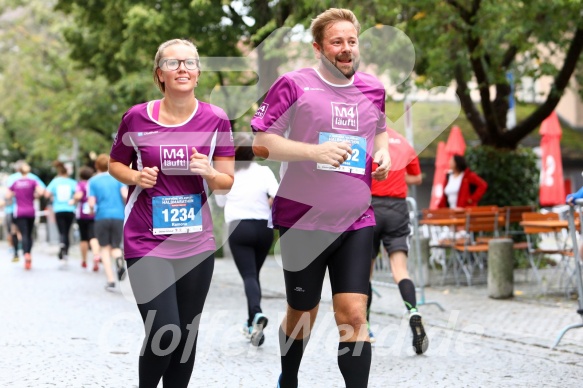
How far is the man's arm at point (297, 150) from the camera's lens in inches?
180

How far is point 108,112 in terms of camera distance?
29.5 meters

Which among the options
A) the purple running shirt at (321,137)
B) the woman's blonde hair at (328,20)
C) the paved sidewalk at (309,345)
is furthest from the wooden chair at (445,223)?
the woman's blonde hair at (328,20)

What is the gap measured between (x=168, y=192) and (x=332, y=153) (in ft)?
2.74

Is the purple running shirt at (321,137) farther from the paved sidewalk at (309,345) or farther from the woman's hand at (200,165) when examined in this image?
the paved sidewalk at (309,345)

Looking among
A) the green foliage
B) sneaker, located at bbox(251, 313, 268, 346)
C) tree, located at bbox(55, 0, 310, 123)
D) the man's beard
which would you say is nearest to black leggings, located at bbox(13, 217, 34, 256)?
tree, located at bbox(55, 0, 310, 123)

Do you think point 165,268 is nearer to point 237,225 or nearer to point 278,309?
point 237,225

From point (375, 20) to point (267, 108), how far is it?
955cm

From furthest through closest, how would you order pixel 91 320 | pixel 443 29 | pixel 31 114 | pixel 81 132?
1. pixel 31 114
2. pixel 81 132
3. pixel 443 29
4. pixel 91 320

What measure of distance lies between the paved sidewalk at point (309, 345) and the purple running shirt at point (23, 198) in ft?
18.1

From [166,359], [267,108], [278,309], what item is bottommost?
[278,309]

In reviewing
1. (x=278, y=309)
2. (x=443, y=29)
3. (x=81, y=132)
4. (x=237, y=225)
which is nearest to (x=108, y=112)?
(x=81, y=132)

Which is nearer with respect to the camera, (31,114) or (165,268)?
(165,268)

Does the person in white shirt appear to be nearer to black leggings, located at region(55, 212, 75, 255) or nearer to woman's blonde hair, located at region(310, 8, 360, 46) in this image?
woman's blonde hair, located at region(310, 8, 360, 46)

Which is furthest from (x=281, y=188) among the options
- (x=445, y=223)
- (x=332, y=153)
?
(x=445, y=223)
